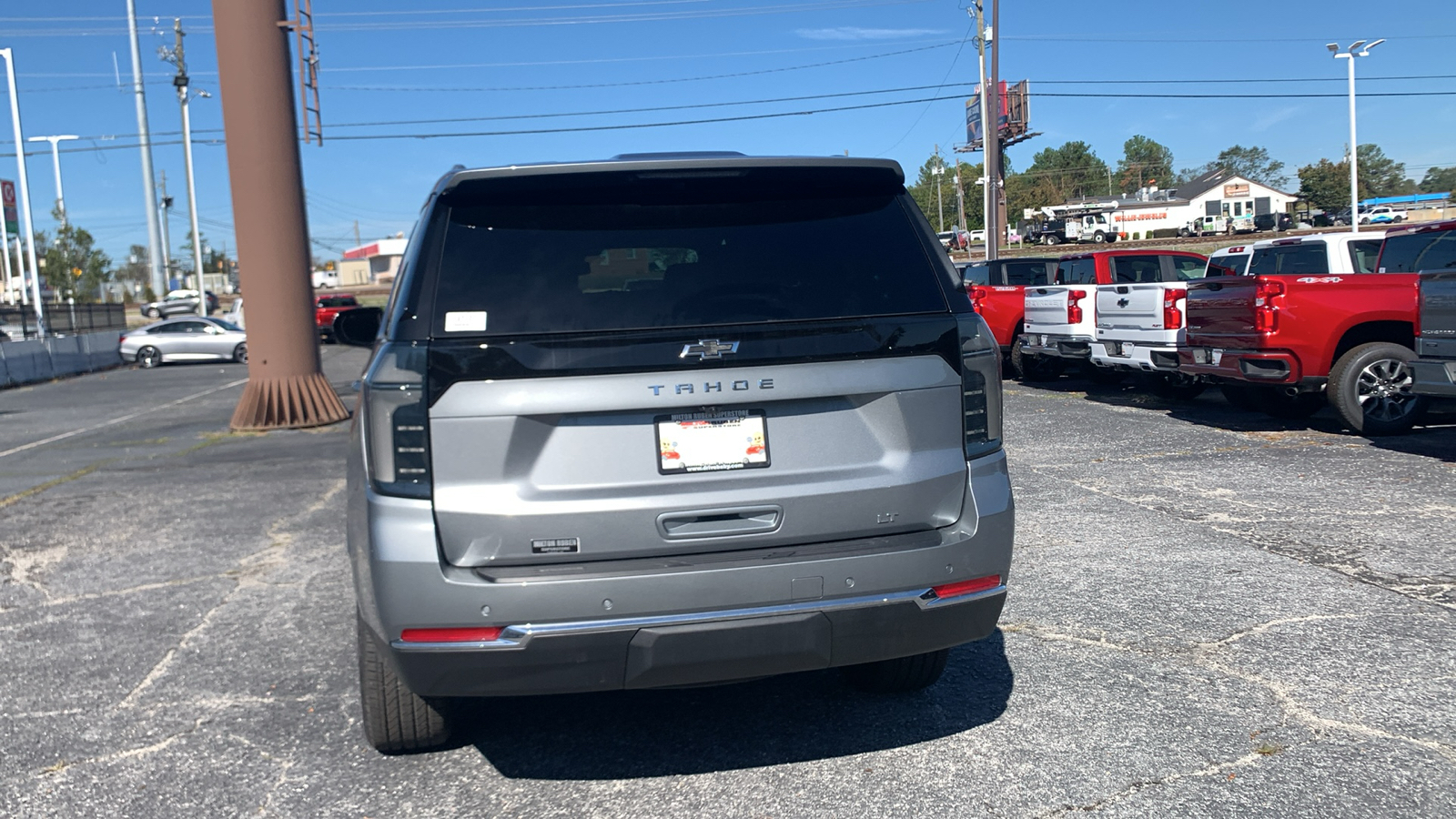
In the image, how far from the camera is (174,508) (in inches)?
338

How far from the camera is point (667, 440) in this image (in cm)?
315

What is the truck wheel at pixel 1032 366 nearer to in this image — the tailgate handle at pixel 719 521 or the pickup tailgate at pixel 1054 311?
the pickup tailgate at pixel 1054 311

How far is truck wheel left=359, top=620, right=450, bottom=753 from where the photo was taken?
142 inches

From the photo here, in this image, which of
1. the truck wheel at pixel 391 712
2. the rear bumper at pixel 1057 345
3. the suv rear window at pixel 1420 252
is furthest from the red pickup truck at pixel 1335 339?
the truck wheel at pixel 391 712

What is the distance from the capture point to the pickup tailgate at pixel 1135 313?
482 inches

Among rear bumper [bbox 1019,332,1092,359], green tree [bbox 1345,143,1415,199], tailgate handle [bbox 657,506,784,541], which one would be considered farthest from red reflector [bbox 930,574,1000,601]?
green tree [bbox 1345,143,1415,199]

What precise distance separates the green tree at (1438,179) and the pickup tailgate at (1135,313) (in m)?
159

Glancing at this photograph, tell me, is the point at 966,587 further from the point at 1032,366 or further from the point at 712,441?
the point at 1032,366

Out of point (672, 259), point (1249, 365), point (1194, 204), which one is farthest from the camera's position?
point (1194, 204)

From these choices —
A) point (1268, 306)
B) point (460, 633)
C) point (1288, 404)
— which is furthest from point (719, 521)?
point (1288, 404)

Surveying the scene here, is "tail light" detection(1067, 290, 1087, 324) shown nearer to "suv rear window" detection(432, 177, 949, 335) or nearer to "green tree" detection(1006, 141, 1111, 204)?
"suv rear window" detection(432, 177, 949, 335)

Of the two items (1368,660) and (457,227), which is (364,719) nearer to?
(457,227)

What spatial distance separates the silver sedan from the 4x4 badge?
30.5 m

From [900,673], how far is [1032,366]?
13209 mm
